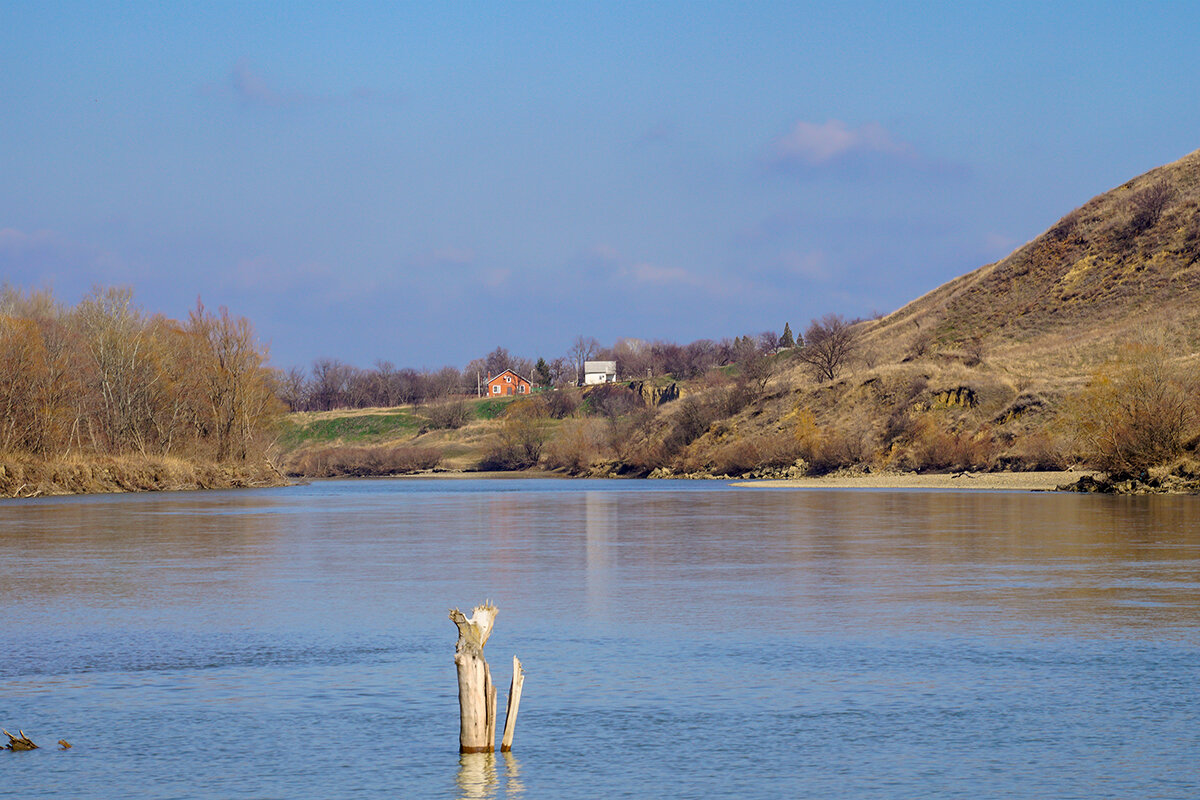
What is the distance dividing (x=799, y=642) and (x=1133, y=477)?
A: 41.0 m

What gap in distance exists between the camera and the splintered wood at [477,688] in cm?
968

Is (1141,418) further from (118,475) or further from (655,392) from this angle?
(655,392)

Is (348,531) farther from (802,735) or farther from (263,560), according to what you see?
(802,735)

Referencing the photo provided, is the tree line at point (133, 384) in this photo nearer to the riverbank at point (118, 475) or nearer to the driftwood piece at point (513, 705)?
the riverbank at point (118, 475)

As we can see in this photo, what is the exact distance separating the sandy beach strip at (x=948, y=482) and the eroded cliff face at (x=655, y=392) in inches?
3233

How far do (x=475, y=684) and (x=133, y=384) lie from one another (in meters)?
66.2

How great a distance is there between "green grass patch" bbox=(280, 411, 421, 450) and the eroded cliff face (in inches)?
1115

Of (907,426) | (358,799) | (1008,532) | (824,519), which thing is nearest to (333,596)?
(358,799)

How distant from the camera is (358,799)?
889 cm

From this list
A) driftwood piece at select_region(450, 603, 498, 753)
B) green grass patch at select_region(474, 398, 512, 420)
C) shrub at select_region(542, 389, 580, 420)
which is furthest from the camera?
green grass patch at select_region(474, 398, 512, 420)

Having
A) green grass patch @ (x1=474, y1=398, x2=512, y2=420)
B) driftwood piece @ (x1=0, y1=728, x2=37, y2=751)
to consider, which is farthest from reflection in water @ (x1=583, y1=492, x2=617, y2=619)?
green grass patch @ (x1=474, y1=398, x2=512, y2=420)

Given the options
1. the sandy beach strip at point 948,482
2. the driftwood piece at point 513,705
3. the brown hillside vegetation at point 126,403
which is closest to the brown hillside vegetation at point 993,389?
the sandy beach strip at point 948,482

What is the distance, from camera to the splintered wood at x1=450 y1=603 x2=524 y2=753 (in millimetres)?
9680

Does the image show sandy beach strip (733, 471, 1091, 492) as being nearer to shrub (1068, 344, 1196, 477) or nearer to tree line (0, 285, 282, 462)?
shrub (1068, 344, 1196, 477)
